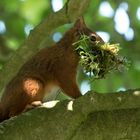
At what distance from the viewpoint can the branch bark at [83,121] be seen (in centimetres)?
266

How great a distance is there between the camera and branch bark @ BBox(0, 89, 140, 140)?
2.66m

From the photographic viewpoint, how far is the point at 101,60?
3271mm

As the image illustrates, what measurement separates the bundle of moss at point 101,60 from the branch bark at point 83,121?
1.75ft

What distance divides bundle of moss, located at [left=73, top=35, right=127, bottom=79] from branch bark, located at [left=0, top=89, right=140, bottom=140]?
533mm

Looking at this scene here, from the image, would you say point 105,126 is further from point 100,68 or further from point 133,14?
point 133,14

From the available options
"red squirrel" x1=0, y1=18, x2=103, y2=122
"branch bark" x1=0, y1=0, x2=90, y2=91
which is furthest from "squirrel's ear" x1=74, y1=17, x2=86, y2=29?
"branch bark" x1=0, y1=0, x2=90, y2=91

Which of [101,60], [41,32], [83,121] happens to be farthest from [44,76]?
[83,121]

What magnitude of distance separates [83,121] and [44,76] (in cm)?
154

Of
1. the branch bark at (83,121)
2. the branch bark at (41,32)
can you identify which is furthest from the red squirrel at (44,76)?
the branch bark at (83,121)

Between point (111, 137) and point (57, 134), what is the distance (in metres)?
0.33

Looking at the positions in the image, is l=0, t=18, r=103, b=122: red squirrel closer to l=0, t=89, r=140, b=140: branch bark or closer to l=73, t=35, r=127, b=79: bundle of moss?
l=73, t=35, r=127, b=79: bundle of moss

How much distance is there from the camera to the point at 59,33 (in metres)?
6.02

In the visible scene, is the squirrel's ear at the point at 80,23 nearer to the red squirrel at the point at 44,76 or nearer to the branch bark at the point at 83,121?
the red squirrel at the point at 44,76

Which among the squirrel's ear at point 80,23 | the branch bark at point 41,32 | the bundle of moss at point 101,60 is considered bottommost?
the bundle of moss at point 101,60
